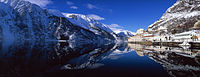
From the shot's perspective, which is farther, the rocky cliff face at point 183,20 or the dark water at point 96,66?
the rocky cliff face at point 183,20

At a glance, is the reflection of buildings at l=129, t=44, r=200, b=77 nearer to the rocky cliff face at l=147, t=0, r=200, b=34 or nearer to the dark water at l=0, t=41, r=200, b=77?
the dark water at l=0, t=41, r=200, b=77

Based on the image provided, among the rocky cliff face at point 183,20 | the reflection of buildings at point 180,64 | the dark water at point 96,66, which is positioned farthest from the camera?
the rocky cliff face at point 183,20

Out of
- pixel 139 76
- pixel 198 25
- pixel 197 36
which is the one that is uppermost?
pixel 198 25

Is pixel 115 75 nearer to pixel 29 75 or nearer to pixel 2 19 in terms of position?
pixel 29 75

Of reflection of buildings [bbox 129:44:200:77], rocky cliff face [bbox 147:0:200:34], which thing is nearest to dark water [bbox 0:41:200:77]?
reflection of buildings [bbox 129:44:200:77]

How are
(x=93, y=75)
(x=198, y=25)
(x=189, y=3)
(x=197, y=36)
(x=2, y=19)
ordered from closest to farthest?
(x=93, y=75) → (x=197, y=36) → (x=198, y=25) → (x=189, y=3) → (x=2, y=19)

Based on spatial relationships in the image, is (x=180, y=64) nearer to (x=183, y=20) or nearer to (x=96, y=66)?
(x=96, y=66)

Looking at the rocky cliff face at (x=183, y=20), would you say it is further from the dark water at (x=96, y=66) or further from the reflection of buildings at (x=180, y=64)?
the dark water at (x=96, y=66)

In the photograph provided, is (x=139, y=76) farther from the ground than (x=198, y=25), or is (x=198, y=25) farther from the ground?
(x=198, y=25)

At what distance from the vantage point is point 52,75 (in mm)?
10477

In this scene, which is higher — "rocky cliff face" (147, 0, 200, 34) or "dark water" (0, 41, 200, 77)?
"rocky cliff face" (147, 0, 200, 34)

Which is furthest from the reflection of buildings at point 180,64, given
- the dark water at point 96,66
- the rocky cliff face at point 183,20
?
the rocky cliff face at point 183,20

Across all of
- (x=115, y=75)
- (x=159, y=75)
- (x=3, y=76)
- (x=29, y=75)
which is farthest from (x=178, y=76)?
(x=3, y=76)

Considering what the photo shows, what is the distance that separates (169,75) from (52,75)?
34.6 ft
